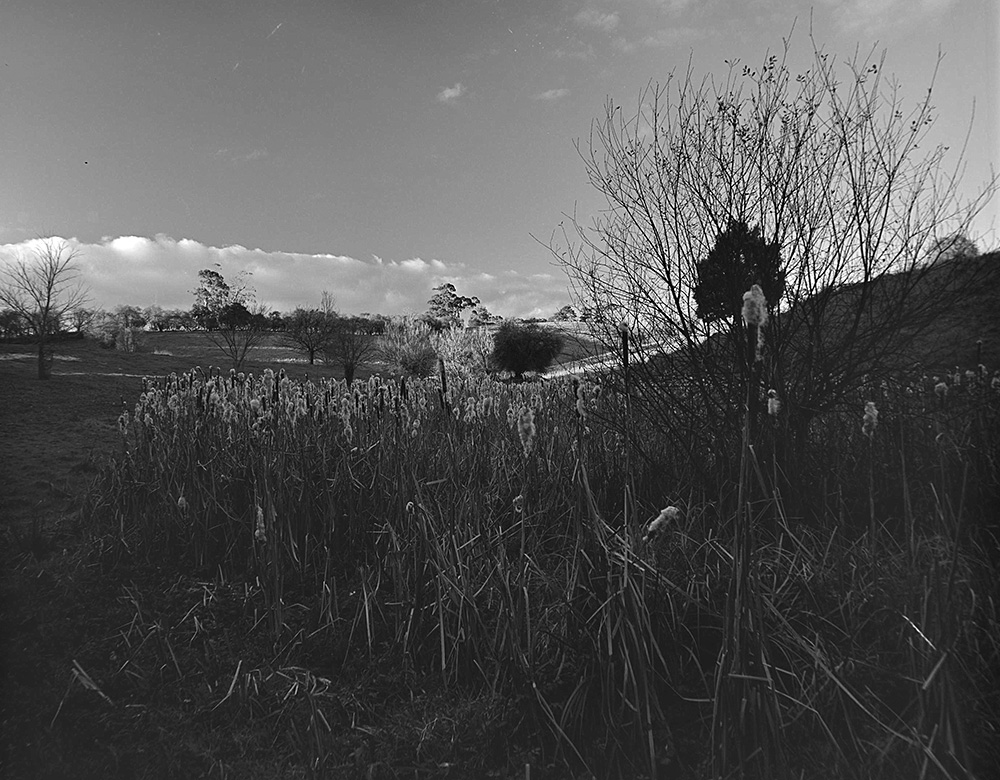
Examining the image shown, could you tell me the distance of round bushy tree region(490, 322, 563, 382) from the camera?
887 inches

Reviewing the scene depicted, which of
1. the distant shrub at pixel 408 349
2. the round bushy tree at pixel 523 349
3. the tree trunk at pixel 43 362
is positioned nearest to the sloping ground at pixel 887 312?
the tree trunk at pixel 43 362

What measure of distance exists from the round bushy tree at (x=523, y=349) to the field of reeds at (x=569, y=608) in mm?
19026

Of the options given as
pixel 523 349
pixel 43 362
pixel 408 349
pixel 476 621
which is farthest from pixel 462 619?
pixel 523 349

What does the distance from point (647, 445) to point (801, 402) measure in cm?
102

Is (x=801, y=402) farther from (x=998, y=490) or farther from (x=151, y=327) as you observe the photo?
(x=151, y=327)

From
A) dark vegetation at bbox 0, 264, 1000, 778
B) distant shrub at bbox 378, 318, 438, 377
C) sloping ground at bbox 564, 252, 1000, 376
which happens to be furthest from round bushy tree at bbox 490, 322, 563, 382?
dark vegetation at bbox 0, 264, 1000, 778

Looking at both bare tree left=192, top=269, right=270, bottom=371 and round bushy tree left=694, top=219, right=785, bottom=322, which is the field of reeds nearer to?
round bushy tree left=694, top=219, right=785, bottom=322

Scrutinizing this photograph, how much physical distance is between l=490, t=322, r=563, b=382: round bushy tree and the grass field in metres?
19.1

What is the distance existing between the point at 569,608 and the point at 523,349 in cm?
2095

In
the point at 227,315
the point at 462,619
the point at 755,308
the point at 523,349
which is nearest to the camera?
the point at 755,308

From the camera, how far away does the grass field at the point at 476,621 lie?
1.37m

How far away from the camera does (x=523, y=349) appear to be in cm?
2258

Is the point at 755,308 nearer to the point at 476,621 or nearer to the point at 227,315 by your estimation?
the point at 476,621

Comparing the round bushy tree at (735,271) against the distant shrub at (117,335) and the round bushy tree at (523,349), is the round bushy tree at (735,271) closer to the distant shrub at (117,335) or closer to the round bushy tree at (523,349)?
the distant shrub at (117,335)
